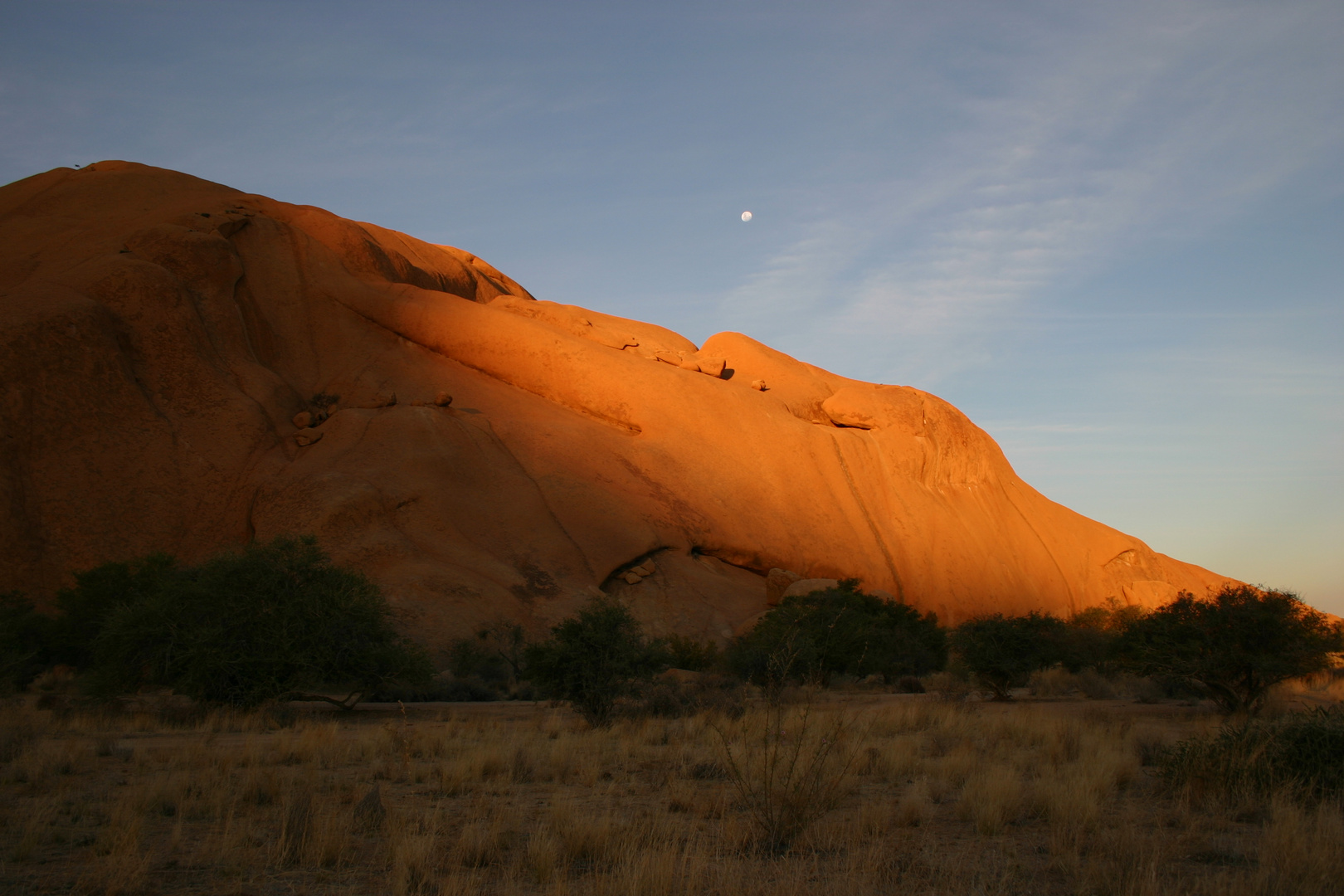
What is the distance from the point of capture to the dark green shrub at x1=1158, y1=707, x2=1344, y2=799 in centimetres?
853

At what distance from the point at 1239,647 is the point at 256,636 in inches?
763

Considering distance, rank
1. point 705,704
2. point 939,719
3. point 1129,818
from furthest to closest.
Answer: point 705,704 → point 939,719 → point 1129,818

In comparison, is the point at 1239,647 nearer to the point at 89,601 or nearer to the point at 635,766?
the point at 635,766

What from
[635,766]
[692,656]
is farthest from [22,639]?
[635,766]

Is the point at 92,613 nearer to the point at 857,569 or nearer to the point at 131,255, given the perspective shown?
the point at 131,255

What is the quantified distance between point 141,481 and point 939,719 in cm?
3202

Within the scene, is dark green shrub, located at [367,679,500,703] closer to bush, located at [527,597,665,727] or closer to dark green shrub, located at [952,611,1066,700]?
bush, located at [527,597,665,727]

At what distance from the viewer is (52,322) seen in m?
35.2

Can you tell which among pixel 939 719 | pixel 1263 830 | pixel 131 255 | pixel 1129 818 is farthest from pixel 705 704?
pixel 131 255

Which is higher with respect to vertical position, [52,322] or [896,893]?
[52,322]

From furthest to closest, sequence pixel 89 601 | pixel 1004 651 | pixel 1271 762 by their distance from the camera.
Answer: pixel 89 601 < pixel 1004 651 < pixel 1271 762

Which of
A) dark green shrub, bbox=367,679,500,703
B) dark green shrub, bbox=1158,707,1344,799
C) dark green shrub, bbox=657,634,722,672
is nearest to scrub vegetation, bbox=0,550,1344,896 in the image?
dark green shrub, bbox=1158,707,1344,799

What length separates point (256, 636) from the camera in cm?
1795

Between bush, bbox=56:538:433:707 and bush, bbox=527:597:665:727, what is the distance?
11.8 feet
